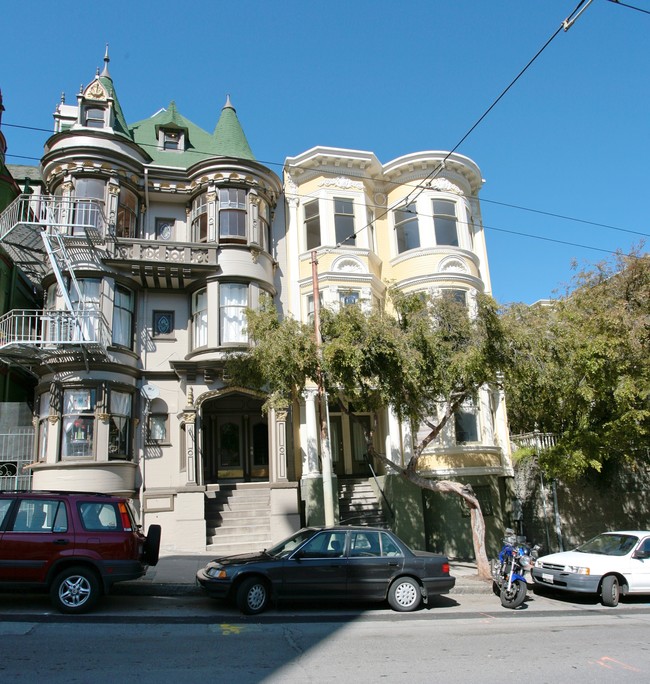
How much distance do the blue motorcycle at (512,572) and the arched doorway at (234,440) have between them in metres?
9.79

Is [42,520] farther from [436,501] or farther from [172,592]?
[436,501]

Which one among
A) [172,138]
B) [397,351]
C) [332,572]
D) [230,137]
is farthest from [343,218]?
[332,572]

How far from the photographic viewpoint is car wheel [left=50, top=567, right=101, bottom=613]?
29.7 feet

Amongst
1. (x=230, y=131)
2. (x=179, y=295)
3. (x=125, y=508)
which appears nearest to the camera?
(x=125, y=508)

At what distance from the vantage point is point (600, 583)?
11594mm

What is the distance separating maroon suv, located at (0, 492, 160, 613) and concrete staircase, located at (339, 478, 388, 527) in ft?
30.4

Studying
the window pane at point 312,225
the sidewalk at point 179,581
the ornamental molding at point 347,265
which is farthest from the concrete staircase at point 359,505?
the window pane at point 312,225

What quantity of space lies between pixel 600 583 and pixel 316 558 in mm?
5718

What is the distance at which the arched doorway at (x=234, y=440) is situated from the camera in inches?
769


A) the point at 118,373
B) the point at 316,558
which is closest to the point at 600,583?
the point at 316,558

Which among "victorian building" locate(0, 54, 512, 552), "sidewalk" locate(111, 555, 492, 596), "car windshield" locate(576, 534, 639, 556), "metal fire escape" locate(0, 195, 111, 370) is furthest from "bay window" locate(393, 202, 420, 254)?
"car windshield" locate(576, 534, 639, 556)

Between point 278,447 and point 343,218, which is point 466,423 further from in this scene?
point 343,218

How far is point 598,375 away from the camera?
16266 millimetres

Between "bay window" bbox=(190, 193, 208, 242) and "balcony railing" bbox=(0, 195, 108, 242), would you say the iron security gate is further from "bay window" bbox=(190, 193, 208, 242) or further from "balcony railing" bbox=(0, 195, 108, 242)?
"bay window" bbox=(190, 193, 208, 242)
